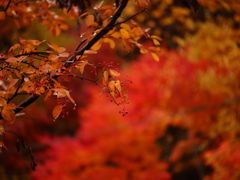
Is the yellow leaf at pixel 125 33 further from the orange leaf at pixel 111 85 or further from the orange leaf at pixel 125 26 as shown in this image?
the orange leaf at pixel 111 85

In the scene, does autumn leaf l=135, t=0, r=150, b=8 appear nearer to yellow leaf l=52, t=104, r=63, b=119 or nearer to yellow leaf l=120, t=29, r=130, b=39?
yellow leaf l=120, t=29, r=130, b=39

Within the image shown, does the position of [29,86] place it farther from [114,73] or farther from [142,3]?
[142,3]

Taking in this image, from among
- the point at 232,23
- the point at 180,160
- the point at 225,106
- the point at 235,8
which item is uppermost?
the point at 235,8

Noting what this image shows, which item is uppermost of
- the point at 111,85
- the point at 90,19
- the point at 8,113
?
the point at 90,19

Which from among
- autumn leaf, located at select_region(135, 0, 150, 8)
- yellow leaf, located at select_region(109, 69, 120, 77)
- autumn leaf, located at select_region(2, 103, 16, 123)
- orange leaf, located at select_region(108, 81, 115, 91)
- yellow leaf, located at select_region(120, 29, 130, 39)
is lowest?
orange leaf, located at select_region(108, 81, 115, 91)

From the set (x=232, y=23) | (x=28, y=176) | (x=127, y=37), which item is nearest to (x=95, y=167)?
(x=28, y=176)

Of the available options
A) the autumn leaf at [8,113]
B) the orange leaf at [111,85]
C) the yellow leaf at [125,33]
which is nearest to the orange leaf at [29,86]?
the autumn leaf at [8,113]

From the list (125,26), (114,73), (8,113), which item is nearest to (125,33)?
(125,26)

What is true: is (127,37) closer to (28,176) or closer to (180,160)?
(28,176)

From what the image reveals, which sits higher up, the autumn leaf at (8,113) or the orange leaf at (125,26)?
the autumn leaf at (8,113)

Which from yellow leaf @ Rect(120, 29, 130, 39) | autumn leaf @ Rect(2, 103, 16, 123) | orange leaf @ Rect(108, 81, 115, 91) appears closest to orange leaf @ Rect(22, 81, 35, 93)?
autumn leaf @ Rect(2, 103, 16, 123)

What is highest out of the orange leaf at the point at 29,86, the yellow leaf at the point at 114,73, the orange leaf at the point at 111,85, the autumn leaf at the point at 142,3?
the autumn leaf at the point at 142,3

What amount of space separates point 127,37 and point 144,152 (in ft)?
14.2

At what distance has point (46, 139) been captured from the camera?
19.5ft
